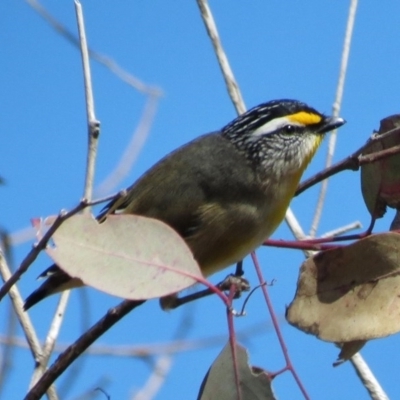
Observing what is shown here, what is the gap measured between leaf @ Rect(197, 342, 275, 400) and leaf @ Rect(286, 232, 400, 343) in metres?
0.09

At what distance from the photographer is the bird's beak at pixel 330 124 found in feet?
5.80

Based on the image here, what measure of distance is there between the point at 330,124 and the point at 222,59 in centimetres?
28

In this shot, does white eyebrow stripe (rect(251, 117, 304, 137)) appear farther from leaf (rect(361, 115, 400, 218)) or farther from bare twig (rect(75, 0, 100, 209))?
bare twig (rect(75, 0, 100, 209))

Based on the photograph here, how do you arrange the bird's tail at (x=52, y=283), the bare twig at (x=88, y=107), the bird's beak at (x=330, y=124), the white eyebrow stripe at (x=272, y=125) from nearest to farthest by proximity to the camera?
the bare twig at (x=88, y=107) → the bird's tail at (x=52, y=283) → the bird's beak at (x=330, y=124) → the white eyebrow stripe at (x=272, y=125)

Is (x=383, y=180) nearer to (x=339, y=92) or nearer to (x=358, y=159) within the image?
(x=358, y=159)

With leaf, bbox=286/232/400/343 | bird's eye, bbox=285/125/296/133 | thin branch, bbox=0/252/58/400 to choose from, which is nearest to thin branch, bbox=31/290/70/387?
thin branch, bbox=0/252/58/400

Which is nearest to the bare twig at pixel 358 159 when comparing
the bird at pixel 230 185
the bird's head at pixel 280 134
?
the bird at pixel 230 185

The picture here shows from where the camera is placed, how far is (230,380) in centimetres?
120

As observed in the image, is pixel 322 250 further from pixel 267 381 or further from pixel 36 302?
pixel 36 302

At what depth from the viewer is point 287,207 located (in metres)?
1.77

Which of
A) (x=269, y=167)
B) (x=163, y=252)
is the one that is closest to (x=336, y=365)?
(x=163, y=252)

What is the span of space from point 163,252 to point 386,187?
1.44 feet

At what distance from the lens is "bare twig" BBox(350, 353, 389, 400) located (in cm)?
129

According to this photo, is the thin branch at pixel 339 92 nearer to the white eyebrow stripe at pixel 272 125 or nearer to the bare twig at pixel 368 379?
the white eyebrow stripe at pixel 272 125
